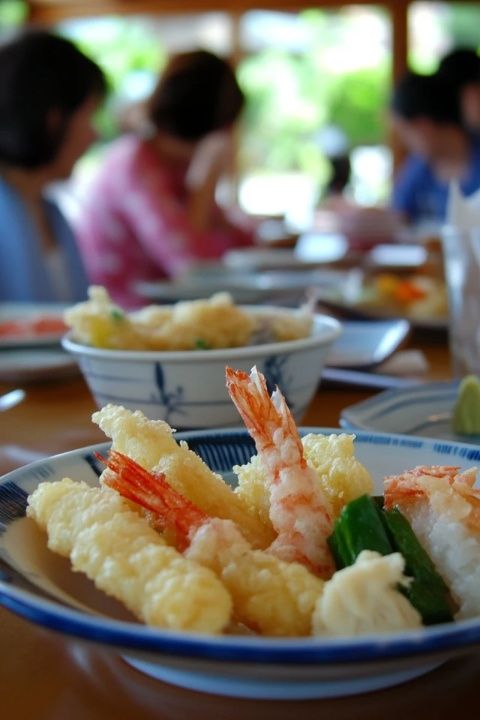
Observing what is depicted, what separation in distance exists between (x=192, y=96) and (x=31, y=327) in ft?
7.06

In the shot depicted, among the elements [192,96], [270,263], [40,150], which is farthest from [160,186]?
[270,263]

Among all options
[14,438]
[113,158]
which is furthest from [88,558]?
[113,158]

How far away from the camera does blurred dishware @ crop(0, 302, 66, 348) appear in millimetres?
1424

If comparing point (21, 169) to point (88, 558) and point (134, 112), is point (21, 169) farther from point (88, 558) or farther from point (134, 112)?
point (88, 558)

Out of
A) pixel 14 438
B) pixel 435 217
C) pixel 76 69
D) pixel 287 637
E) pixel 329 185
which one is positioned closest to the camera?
pixel 287 637

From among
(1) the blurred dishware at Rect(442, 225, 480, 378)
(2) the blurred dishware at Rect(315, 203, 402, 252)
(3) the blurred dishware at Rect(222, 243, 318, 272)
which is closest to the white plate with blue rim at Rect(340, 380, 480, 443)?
(1) the blurred dishware at Rect(442, 225, 480, 378)

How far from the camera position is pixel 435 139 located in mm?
5234

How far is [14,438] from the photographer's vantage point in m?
1.08

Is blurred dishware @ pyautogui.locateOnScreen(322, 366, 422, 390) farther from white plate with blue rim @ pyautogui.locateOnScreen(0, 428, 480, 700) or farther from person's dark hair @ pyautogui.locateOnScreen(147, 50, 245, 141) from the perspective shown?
person's dark hair @ pyautogui.locateOnScreen(147, 50, 245, 141)

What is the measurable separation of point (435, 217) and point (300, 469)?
17.0 feet

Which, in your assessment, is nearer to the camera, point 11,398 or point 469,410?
point 469,410

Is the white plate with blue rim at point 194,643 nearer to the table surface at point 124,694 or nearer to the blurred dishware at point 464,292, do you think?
the table surface at point 124,694

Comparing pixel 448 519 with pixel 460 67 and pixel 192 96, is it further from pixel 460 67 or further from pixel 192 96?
pixel 460 67

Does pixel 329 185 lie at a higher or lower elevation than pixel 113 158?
lower
